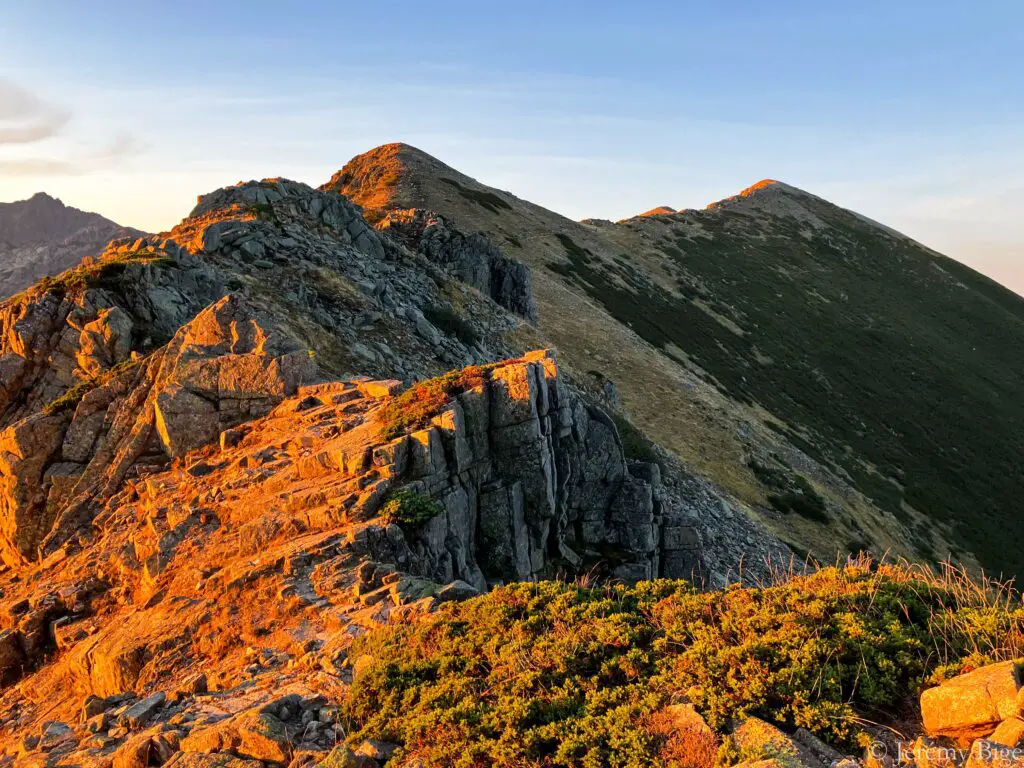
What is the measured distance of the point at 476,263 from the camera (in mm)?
48625

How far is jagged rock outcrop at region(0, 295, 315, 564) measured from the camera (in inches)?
742

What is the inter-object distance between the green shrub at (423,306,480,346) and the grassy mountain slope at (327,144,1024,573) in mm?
8579

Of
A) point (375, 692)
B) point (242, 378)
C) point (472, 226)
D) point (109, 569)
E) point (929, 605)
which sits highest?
point (472, 226)

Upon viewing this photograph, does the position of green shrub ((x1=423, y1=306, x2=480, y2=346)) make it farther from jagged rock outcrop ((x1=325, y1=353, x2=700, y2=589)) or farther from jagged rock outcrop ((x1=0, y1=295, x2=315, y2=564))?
jagged rock outcrop ((x1=0, y1=295, x2=315, y2=564))

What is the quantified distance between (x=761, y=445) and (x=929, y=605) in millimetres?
40527

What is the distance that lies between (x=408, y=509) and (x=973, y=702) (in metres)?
10.6

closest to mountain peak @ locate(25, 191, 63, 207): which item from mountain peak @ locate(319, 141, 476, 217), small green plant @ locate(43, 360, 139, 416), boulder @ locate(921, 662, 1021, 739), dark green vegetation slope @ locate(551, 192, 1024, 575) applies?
mountain peak @ locate(319, 141, 476, 217)

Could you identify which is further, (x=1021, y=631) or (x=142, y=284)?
(x=142, y=284)

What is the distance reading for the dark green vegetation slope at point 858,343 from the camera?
5594cm

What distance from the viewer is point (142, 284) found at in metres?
27.0

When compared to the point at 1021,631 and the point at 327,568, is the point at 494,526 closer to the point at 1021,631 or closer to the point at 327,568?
the point at 327,568

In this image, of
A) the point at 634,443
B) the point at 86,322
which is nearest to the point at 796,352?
the point at 634,443

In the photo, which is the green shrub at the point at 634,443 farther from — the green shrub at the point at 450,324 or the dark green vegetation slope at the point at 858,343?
the dark green vegetation slope at the point at 858,343

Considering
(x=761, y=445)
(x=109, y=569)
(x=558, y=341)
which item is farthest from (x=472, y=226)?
(x=109, y=569)
